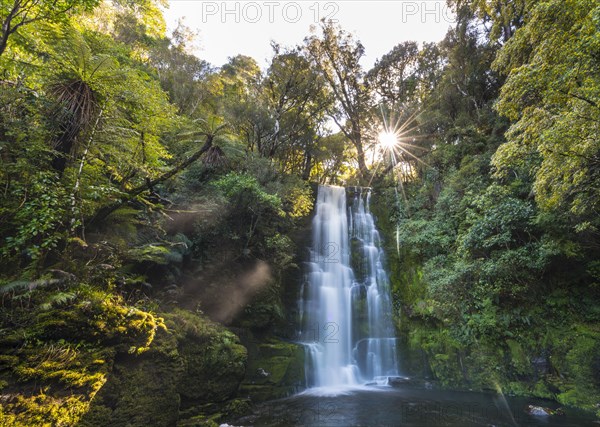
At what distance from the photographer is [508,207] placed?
942 cm

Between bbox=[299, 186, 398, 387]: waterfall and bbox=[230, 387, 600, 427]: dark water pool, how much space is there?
5.60 feet

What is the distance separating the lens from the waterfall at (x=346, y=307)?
35.8 feet

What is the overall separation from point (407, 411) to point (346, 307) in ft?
17.5

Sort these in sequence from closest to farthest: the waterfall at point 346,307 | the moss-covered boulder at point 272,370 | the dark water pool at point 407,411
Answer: the dark water pool at point 407,411, the moss-covered boulder at point 272,370, the waterfall at point 346,307

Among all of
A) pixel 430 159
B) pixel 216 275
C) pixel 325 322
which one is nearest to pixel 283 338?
pixel 325 322

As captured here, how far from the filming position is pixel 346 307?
41.9ft

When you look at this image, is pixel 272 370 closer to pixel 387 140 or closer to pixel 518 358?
pixel 518 358

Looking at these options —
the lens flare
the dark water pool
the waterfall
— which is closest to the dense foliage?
the dark water pool

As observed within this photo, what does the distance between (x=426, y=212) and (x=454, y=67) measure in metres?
9.72

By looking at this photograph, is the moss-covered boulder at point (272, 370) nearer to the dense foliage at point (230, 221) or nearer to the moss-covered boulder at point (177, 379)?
the dense foliage at point (230, 221)

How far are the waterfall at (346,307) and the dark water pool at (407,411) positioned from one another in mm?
1708

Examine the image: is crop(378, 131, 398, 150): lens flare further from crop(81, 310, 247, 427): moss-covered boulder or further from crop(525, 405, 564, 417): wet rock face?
crop(81, 310, 247, 427): moss-covered boulder

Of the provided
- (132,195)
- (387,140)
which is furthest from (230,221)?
(387,140)

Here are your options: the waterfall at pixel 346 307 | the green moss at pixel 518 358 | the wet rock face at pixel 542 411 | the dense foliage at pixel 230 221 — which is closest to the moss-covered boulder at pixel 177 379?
the dense foliage at pixel 230 221
